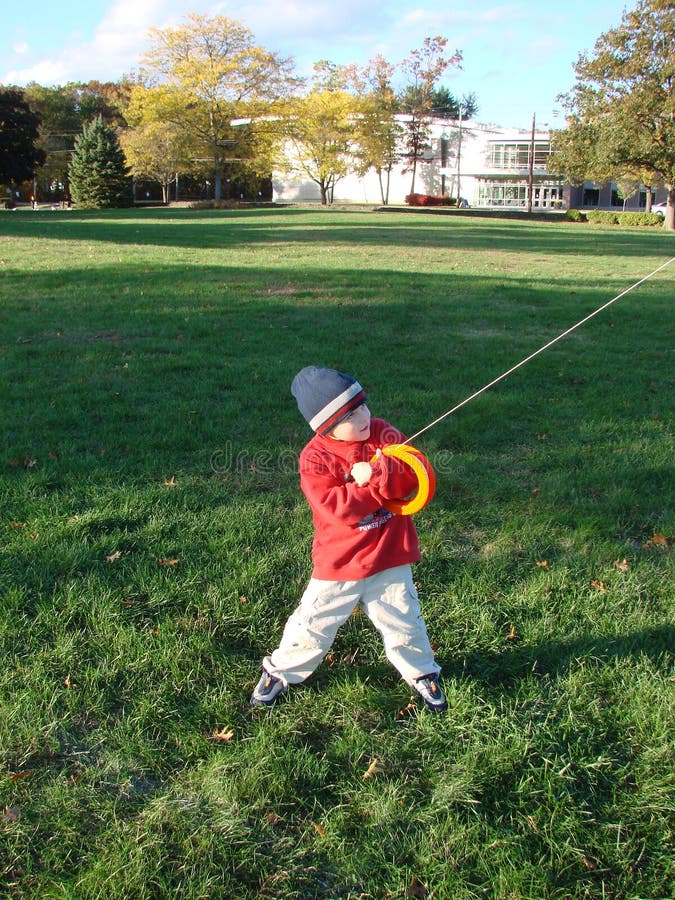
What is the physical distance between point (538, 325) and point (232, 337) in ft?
13.2

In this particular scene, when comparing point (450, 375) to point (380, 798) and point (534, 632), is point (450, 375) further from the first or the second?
point (380, 798)

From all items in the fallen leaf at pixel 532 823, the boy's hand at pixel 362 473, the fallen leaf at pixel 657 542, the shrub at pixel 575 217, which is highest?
the shrub at pixel 575 217

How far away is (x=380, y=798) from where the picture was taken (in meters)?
2.24

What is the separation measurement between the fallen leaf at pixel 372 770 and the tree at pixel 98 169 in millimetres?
47889

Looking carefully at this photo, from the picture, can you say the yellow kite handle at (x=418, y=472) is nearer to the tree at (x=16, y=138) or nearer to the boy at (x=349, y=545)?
the boy at (x=349, y=545)

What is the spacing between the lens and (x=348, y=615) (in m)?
2.63

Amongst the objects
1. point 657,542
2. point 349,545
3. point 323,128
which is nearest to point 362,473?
point 349,545

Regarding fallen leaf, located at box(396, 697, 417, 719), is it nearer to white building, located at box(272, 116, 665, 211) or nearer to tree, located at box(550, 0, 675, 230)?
tree, located at box(550, 0, 675, 230)

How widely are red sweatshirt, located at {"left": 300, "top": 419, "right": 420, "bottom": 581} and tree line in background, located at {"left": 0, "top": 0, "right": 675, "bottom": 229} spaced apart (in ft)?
131

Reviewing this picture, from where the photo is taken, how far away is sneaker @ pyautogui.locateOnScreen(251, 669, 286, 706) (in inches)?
104

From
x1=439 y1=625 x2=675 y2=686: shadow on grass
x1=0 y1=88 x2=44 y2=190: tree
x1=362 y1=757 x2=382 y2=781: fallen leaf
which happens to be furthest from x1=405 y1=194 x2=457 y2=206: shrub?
x1=362 y1=757 x2=382 y2=781: fallen leaf

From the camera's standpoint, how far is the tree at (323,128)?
5056 cm

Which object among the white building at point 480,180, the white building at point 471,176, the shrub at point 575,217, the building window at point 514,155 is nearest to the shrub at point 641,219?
the shrub at point 575,217

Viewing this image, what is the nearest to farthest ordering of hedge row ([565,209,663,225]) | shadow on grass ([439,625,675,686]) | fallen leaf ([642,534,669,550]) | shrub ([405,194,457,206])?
shadow on grass ([439,625,675,686])
fallen leaf ([642,534,669,550])
hedge row ([565,209,663,225])
shrub ([405,194,457,206])
